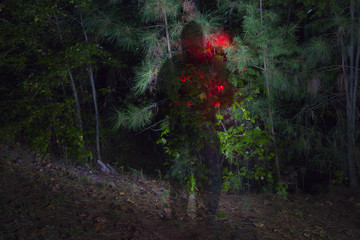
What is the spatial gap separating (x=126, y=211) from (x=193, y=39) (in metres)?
3.59

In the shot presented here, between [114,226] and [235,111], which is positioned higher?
[235,111]

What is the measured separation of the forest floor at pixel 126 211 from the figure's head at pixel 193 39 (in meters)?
2.90

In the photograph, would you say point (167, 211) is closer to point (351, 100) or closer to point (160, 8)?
point (160, 8)

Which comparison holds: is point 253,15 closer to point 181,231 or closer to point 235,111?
point 235,111

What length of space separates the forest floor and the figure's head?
9.52ft

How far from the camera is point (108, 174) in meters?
6.37

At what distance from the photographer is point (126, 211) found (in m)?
4.22

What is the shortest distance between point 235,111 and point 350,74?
246 cm

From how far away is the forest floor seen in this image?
352 centimetres

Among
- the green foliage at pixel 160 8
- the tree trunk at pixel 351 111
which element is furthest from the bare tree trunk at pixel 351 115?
the green foliage at pixel 160 8

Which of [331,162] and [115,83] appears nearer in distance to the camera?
[331,162]

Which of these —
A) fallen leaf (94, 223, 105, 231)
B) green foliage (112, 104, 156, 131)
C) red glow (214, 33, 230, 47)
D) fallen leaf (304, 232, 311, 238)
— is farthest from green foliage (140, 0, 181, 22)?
fallen leaf (304, 232, 311, 238)

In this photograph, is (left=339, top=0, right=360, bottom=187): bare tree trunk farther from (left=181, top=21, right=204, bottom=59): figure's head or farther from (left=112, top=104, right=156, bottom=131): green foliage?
(left=112, top=104, right=156, bottom=131): green foliage

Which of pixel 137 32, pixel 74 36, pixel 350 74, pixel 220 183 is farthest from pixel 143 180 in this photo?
pixel 350 74
